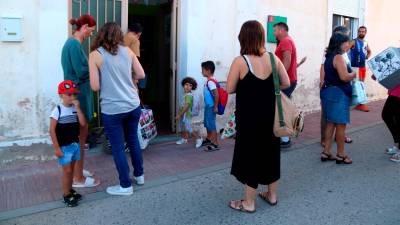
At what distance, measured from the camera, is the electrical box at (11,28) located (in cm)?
511

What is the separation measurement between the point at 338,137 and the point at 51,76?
3.82m

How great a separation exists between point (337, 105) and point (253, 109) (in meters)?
1.96

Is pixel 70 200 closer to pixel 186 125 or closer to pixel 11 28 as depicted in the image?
pixel 11 28

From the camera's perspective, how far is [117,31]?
4230mm

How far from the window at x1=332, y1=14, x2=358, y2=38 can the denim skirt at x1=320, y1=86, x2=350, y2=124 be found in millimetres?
5244

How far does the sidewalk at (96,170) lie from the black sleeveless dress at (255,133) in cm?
148

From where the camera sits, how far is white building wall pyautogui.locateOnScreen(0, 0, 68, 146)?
525 centimetres

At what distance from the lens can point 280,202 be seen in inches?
173

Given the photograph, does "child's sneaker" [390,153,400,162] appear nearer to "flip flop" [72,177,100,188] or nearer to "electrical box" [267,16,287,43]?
"electrical box" [267,16,287,43]

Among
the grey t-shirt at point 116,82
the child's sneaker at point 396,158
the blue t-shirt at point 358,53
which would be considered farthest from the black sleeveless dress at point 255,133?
the blue t-shirt at point 358,53

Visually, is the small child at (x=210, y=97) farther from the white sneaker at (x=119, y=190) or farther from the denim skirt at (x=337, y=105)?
the white sneaker at (x=119, y=190)

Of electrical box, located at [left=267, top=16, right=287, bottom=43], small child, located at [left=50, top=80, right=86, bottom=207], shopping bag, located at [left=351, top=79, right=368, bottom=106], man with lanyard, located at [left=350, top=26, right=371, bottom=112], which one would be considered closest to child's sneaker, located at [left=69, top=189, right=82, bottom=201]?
small child, located at [left=50, top=80, right=86, bottom=207]

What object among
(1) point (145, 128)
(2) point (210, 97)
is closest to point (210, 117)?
(2) point (210, 97)

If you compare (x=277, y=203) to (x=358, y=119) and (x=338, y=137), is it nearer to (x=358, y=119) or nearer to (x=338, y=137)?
(x=338, y=137)
